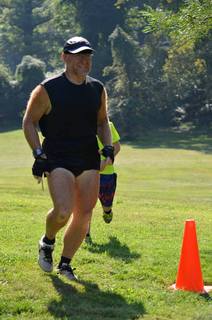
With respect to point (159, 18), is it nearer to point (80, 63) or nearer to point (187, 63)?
point (80, 63)

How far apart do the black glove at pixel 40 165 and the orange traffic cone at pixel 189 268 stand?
144cm

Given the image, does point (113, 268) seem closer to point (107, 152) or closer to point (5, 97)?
point (107, 152)

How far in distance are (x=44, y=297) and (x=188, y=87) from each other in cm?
4641

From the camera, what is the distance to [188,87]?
5131 cm

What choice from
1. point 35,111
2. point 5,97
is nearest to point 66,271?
point 35,111

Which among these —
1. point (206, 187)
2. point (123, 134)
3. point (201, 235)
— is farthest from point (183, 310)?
point (123, 134)

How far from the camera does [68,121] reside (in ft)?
20.6

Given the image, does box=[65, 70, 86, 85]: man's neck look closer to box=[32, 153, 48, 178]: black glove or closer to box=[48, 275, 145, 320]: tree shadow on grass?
box=[32, 153, 48, 178]: black glove

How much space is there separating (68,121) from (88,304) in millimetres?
1606

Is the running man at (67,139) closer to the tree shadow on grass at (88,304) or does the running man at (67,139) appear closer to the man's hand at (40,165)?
the man's hand at (40,165)

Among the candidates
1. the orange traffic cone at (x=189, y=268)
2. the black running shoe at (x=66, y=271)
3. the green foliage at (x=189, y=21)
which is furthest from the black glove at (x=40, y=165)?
the green foliage at (x=189, y=21)

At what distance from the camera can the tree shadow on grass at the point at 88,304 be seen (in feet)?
18.0

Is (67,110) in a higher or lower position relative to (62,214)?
higher

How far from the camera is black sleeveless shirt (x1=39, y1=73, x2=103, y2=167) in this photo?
626 cm
